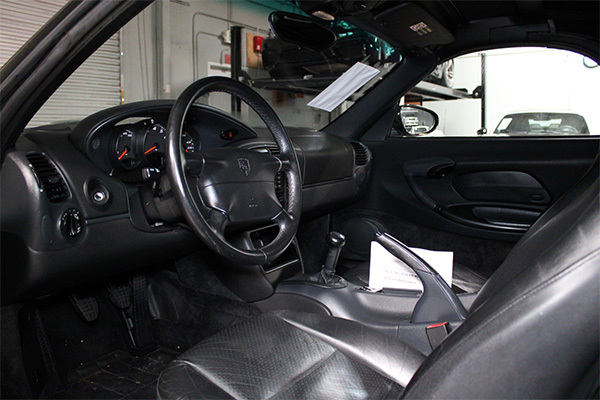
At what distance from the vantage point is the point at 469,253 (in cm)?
218

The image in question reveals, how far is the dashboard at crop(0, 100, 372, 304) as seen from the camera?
46.9 inches

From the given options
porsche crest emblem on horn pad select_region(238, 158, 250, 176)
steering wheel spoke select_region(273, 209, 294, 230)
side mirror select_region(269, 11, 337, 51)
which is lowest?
steering wheel spoke select_region(273, 209, 294, 230)

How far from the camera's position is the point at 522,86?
2.29 metres

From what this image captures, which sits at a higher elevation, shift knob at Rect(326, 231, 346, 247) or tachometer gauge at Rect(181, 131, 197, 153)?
tachometer gauge at Rect(181, 131, 197, 153)

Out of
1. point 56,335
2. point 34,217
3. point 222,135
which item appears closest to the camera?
point 34,217

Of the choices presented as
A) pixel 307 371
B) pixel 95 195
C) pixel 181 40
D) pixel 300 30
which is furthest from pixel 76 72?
pixel 307 371

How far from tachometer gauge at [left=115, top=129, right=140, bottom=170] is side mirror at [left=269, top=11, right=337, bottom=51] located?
2.37ft

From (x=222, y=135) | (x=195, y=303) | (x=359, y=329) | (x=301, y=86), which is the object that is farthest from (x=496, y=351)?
(x=301, y=86)

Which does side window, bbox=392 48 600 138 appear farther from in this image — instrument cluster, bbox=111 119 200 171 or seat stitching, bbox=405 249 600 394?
seat stitching, bbox=405 249 600 394

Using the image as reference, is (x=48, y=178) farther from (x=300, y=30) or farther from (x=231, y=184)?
(x=300, y=30)

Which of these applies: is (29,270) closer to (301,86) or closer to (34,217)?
(34,217)

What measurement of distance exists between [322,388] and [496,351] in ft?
1.72

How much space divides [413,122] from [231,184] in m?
1.34

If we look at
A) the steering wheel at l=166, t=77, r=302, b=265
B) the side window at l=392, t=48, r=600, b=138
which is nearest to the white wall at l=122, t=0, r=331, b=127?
the side window at l=392, t=48, r=600, b=138
